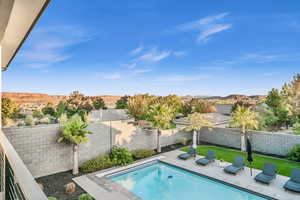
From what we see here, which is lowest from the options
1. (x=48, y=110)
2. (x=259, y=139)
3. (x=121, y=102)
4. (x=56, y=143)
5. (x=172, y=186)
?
(x=172, y=186)

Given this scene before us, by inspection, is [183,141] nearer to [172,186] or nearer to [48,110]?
[172,186]

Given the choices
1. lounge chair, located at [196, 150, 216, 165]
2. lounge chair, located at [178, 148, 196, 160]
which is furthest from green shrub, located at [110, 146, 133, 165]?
lounge chair, located at [196, 150, 216, 165]

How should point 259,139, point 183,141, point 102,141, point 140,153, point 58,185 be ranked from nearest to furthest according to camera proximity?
point 58,185 < point 102,141 < point 140,153 < point 259,139 < point 183,141

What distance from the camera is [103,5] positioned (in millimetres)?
15164

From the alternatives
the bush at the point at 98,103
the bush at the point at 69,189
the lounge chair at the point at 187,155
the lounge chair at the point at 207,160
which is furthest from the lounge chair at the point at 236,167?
the bush at the point at 98,103

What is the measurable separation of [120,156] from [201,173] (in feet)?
17.4

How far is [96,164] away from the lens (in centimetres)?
1183

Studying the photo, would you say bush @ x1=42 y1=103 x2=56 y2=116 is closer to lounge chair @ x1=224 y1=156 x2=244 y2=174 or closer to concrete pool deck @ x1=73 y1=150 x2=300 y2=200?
concrete pool deck @ x1=73 y1=150 x2=300 y2=200

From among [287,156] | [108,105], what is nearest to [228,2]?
[287,156]

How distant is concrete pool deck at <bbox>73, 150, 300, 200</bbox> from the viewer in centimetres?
857

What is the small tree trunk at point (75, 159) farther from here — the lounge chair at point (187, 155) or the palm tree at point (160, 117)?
the lounge chair at point (187, 155)

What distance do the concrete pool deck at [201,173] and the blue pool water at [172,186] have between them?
358 millimetres

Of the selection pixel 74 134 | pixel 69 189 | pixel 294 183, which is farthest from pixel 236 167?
pixel 74 134

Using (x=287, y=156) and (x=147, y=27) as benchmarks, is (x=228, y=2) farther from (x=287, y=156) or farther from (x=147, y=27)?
(x=287, y=156)
